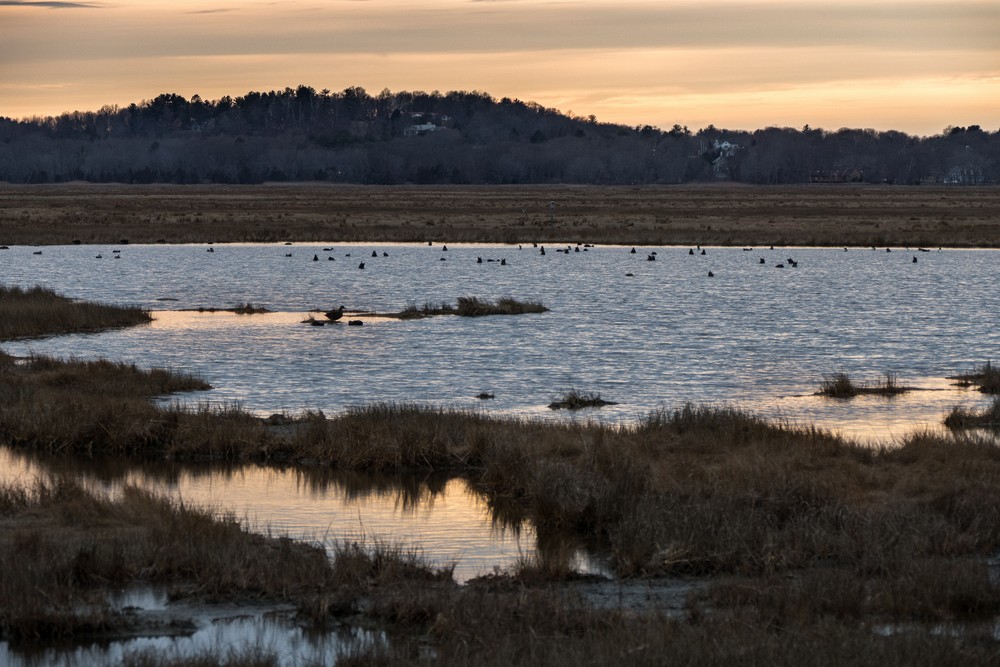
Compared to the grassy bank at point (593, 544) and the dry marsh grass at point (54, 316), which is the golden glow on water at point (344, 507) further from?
the dry marsh grass at point (54, 316)

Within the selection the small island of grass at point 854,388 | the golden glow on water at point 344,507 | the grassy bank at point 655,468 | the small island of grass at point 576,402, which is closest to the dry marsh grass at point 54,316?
the grassy bank at point 655,468

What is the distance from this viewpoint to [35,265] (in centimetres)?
5556

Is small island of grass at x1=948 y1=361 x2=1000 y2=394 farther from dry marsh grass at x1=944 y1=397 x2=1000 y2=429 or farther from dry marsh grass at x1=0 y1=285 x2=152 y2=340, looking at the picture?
dry marsh grass at x1=0 y1=285 x2=152 y2=340

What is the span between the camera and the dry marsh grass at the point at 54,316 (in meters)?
32.3

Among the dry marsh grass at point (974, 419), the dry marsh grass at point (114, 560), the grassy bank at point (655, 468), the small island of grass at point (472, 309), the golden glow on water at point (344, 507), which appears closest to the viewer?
the dry marsh grass at point (114, 560)

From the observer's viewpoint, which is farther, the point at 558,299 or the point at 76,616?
the point at 558,299

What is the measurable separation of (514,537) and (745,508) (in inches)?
99.9

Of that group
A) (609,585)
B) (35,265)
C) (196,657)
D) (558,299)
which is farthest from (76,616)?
(35,265)

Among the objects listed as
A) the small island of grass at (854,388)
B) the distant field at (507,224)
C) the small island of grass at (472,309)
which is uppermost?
the distant field at (507,224)

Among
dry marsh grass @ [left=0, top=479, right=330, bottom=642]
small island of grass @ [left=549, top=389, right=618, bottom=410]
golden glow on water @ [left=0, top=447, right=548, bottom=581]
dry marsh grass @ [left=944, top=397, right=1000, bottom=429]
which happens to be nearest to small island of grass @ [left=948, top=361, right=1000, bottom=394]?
dry marsh grass @ [left=944, top=397, right=1000, bottom=429]

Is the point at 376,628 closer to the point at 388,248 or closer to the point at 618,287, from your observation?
the point at 618,287

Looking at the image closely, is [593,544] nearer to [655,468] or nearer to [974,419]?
[655,468]

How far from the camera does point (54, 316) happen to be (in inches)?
1316

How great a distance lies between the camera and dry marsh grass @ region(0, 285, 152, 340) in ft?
106
